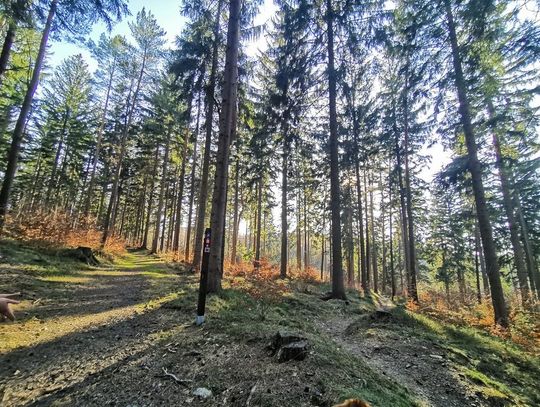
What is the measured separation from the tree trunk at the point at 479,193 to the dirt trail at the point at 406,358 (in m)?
3.74

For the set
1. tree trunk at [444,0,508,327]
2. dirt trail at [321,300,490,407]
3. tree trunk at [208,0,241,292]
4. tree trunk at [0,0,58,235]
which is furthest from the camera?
tree trunk at [0,0,58,235]

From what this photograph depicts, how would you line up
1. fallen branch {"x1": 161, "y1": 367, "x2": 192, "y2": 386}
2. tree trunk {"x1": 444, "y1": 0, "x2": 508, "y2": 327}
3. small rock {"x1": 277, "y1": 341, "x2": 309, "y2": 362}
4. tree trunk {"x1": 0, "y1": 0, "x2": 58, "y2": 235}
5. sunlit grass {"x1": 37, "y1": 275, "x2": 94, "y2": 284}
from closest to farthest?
fallen branch {"x1": 161, "y1": 367, "x2": 192, "y2": 386} < small rock {"x1": 277, "y1": 341, "x2": 309, "y2": 362} < sunlit grass {"x1": 37, "y1": 275, "x2": 94, "y2": 284} < tree trunk {"x1": 444, "y1": 0, "x2": 508, "y2": 327} < tree trunk {"x1": 0, "y1": 0, "x2": 58, "y2": 235}

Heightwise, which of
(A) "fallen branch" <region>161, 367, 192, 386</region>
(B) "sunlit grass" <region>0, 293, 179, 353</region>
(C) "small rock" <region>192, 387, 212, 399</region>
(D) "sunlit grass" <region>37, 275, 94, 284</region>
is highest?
(D) "sunlit grass" <region>37, 275, 94, 284</region>

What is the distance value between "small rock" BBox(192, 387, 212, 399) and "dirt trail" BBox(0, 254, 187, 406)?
132 cm

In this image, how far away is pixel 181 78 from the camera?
43.1ft

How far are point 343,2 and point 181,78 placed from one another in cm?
767

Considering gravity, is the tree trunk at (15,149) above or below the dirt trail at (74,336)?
above

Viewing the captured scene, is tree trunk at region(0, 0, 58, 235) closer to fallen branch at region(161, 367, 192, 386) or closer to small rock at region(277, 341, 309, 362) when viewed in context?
fallen branch at region(161, 367, 192, 386)

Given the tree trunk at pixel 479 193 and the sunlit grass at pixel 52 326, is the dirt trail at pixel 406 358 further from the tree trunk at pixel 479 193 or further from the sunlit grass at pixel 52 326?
the sunlit grass at pixel 52 326

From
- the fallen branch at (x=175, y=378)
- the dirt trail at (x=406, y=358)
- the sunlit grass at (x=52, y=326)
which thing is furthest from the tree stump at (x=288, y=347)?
the sunlit grass at (x=52, y=326)

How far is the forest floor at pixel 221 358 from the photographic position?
304 centimetres

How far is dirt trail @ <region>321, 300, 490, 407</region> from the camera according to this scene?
383 centimetres

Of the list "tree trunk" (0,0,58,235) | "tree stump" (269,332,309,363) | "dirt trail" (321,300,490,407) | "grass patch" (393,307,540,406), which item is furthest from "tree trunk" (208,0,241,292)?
"tree trunk" (0,0,58,235)

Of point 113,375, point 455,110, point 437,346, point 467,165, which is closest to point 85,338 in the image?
point 113,375
